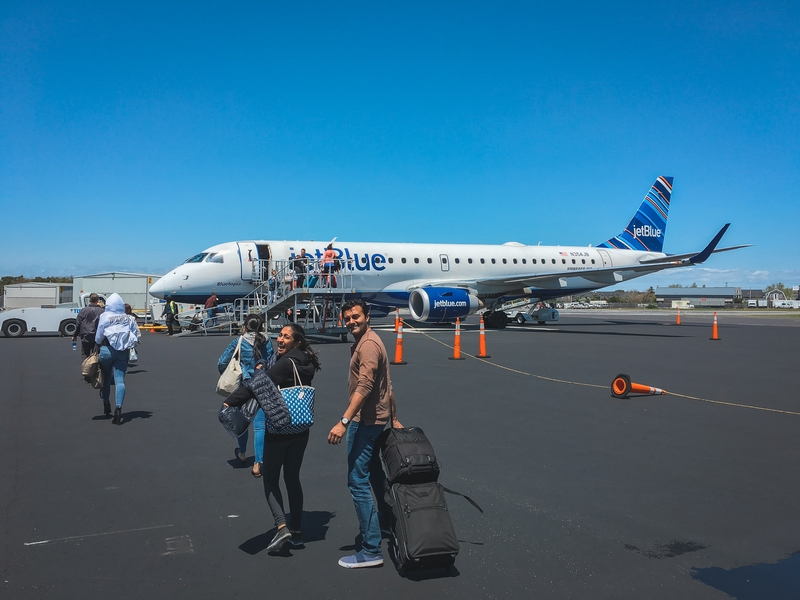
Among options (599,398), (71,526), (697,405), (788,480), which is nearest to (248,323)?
(71,526)

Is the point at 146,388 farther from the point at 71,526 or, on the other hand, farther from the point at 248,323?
the point at 71,526

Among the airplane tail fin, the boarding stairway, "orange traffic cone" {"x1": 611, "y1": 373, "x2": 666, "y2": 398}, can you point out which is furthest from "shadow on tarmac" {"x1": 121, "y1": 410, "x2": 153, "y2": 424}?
the airplane tail fin

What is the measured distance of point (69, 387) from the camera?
10422 mm

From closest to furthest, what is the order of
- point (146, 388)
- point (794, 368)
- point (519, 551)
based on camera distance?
point (519, 551)
point (146, 388)
point (794, 368)

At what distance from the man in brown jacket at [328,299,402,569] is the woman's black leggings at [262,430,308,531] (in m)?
0.32

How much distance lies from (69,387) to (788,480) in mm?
10462

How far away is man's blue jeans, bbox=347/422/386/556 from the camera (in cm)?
378

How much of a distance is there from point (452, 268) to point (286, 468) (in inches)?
929

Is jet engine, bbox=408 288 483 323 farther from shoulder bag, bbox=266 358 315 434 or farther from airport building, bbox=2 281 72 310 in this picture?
airport building, bbox=2 281 72 310

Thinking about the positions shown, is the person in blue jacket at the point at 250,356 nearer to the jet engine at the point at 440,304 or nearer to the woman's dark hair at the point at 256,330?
the woman's dark hair at the point at 256,330

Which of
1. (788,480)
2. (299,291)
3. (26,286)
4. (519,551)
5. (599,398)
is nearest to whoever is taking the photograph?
(519,551)

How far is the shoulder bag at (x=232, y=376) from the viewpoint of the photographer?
5723 millimetres

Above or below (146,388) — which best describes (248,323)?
above

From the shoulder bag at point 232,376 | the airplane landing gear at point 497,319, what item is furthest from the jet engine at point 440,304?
the shoulder bag at point 232,376
